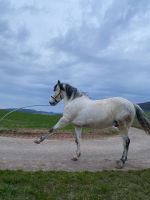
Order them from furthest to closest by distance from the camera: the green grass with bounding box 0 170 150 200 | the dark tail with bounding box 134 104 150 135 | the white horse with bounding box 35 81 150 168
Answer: the dark tail with bounding box 134 104 150 135
the white horse with bounding box 35 81 150 168
the green grass with bounding box 0 170 150 200

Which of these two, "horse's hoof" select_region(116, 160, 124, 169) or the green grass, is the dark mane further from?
the green grass

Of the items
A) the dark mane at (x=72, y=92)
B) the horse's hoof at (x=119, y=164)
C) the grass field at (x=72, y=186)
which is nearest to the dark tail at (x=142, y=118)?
the horse's hoof at (x=119, y=164)

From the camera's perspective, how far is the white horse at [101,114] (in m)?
12.8

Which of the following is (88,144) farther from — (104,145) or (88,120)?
(88,120)

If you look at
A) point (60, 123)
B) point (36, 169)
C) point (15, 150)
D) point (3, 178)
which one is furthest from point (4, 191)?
point (15, 150)

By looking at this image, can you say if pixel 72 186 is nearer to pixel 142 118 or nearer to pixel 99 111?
pixel 99 111

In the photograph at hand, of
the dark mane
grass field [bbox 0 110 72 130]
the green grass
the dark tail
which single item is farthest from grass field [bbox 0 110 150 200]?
grass field [bbox 0 110 72 130]

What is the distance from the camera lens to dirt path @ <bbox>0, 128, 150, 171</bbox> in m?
12.2

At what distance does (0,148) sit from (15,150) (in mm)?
507

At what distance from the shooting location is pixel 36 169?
1147 cm

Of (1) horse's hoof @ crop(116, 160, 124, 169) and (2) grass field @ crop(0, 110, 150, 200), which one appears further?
(1) horse's hoof @ crop(116, 160, 124, 169)

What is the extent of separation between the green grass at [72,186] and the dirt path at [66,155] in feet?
3.88

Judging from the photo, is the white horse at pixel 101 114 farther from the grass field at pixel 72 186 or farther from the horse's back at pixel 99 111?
the grass field at pixel 72 186

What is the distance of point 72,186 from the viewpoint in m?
9.73
